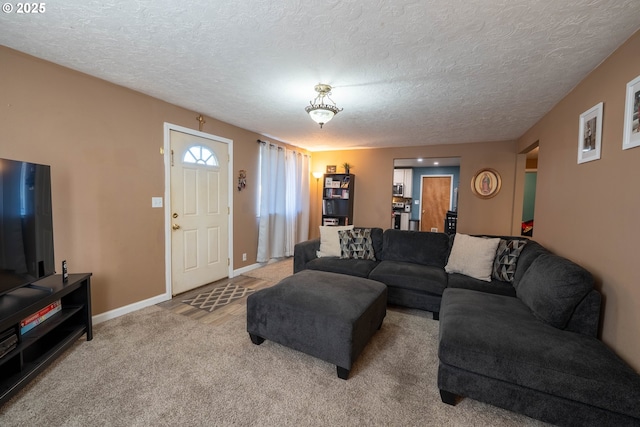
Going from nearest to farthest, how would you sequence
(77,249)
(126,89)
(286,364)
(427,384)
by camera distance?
(427,384)
(286,364)
(77,249)
(126,89)

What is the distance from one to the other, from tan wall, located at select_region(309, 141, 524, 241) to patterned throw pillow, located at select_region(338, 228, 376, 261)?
1.81 m

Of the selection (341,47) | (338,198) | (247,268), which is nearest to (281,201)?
(338,198)

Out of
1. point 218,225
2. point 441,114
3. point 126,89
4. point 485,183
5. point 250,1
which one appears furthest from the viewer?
point 485,183

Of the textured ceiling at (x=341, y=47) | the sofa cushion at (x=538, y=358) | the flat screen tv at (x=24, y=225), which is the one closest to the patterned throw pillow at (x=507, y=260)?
the sofa cushion at (x=538, y=358)

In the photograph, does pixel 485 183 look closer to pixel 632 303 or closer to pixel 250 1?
pixel 632 303

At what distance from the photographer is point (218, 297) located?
10.7 ft

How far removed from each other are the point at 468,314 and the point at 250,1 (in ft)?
7.93

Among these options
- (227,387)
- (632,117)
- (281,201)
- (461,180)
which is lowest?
(227,387)

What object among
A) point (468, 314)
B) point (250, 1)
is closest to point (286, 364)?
point (468, 314)

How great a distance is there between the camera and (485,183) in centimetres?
461

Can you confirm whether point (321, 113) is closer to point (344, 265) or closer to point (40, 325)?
point (344, 265)

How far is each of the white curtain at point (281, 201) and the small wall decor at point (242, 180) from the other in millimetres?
372

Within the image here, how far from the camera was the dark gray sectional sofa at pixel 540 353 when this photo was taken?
1.32 metres

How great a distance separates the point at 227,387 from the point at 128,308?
176cm
